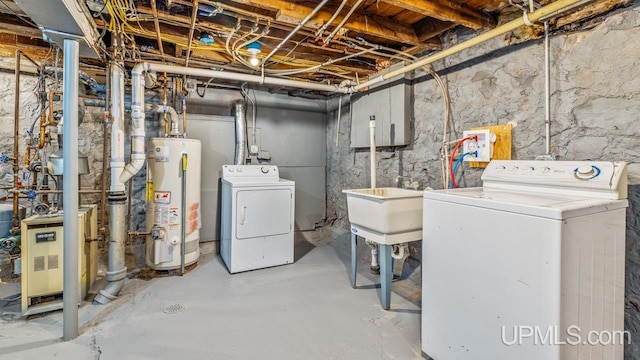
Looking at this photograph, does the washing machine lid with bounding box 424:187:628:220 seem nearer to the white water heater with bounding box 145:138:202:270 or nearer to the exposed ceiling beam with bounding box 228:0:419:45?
the exposed ceiling beam with bounding box 228:0:419:45

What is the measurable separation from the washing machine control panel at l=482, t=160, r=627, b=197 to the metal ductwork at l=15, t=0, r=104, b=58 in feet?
8.16

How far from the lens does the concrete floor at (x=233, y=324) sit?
5.90ft

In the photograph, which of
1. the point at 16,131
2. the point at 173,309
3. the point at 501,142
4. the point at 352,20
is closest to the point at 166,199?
the point at 173,309

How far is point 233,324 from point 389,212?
130cm

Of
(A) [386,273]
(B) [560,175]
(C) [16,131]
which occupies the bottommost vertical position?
(A) [386,273]

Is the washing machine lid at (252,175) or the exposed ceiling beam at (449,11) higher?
the exposed ceiling beam at (449,11)

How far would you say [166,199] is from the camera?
2.89m

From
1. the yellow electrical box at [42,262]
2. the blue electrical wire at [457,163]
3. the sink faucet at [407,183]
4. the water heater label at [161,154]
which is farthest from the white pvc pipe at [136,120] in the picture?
the blue electrical wire at [457,163]

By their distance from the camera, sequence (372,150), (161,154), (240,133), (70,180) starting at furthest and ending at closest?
1. (240,133)
2. (372,150)
3. (161,154)
4. (70,180)

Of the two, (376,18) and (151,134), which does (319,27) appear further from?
(151,134)

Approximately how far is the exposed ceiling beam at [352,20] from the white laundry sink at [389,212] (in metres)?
1.21

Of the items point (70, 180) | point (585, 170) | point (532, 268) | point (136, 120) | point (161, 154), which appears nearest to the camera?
point (532, 268)

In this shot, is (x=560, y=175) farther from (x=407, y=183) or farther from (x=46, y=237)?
(x=46, y=237)

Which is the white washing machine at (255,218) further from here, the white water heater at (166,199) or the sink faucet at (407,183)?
the sink faucet at (407,183)
